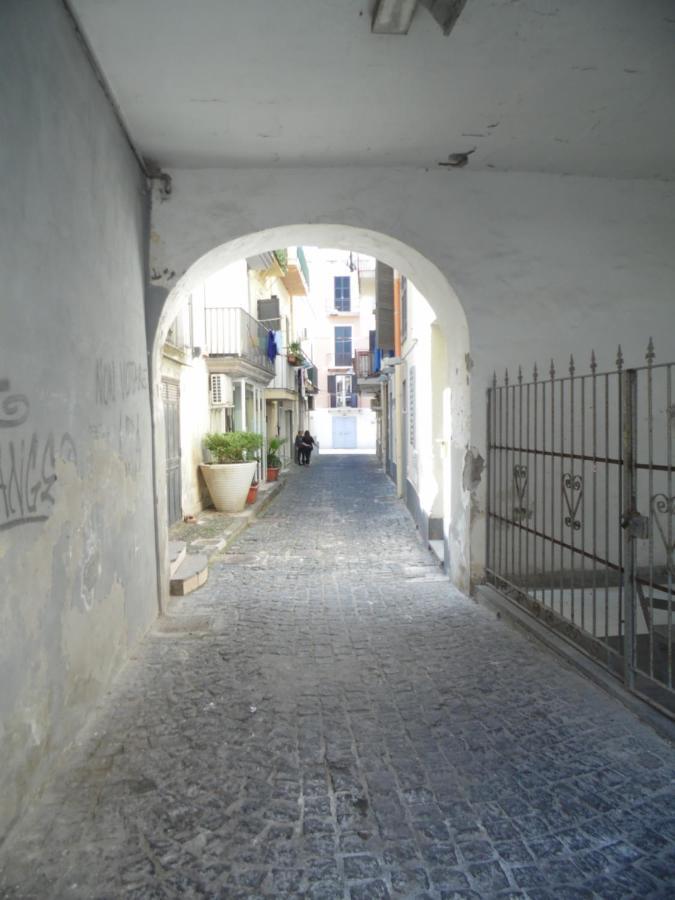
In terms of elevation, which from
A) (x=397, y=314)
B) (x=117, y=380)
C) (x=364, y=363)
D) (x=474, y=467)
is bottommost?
(x=474, y=467)

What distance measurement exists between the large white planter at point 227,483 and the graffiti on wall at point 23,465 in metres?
8.37

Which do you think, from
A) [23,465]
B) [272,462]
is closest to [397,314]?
[272,462]

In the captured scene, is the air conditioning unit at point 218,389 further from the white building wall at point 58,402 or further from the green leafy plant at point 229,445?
the white building wall at point 58,402

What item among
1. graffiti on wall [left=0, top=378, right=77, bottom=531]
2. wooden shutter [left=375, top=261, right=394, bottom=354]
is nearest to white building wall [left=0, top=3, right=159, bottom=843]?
graffiti on wall [left=0, top=378, right=77, bottom=531]

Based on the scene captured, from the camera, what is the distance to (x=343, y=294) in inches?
1817

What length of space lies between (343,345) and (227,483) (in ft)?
119

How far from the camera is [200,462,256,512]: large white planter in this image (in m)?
11.3

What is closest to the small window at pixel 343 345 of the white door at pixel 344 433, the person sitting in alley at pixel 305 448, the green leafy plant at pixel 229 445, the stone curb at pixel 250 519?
the white door at pixel 344 433

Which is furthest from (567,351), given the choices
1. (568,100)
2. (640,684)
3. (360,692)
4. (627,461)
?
(360,692)

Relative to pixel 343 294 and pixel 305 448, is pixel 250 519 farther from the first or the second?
pixel 343 294

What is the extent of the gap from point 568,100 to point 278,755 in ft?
15.4

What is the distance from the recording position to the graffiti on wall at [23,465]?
239cm

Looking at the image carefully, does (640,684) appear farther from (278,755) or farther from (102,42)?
(102,42)

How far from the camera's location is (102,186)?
3881 millimetres
